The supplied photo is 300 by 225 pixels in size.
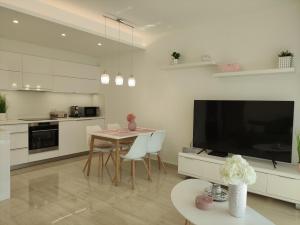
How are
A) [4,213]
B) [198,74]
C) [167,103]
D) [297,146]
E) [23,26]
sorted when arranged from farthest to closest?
[167,103]
[198,74]
[23,26]
[297,146]
[4,213]

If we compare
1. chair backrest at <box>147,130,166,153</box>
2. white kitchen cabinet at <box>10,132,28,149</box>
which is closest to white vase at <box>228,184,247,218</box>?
chair backrest at <box>147,130,166,153</box>

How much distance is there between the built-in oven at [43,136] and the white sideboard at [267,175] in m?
2.95

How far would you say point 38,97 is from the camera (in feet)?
16.9

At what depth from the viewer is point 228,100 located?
367 centimetres

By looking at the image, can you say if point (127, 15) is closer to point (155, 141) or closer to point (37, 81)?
point (155, 141)

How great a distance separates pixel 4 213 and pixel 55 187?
86 cm

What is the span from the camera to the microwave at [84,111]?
5.63 metres

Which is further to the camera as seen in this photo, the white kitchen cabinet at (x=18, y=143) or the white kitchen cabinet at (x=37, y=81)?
the white kitchen cabinet at (x=37, y=81)

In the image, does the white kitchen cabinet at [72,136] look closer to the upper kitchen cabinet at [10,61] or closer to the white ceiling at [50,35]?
the upper kitchen cabinet at [10,61]

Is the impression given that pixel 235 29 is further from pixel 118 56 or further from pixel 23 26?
pixel 23 26

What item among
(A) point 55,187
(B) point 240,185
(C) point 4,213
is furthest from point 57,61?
(B) point 240,185

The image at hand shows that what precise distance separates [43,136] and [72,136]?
683 millimetres

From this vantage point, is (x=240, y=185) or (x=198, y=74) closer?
(x=240, y=185)

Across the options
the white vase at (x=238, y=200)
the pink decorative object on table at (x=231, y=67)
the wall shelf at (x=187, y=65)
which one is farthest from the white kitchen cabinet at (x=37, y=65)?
the white vase at (x=238, y=200)
